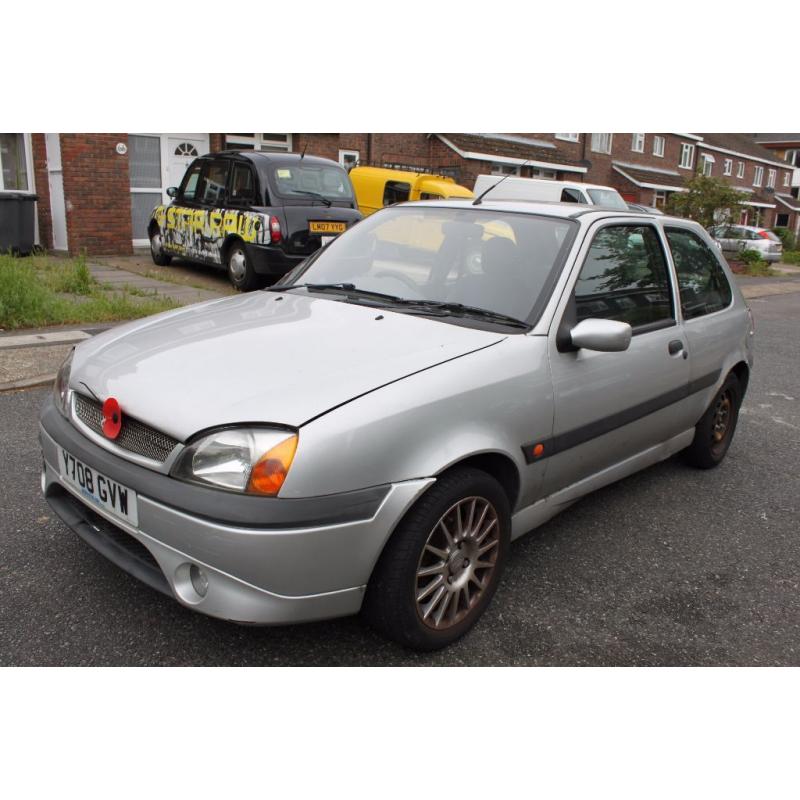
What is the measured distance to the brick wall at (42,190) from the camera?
14.3 metres

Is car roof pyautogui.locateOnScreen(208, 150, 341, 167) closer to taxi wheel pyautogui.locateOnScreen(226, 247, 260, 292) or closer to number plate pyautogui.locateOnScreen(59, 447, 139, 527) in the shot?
taxi wheel pyautogui.locateOnScreen(226, 247, 260, 292)

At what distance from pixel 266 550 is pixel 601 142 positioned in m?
34.6

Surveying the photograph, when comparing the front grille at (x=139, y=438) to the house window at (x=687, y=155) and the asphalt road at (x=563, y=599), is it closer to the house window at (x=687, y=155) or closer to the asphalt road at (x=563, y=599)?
the asphalt road at (x=563, y=599)

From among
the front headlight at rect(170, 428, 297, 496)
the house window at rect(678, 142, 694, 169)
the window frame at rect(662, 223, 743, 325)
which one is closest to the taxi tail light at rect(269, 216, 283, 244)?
the window frame at rect(662, 223, 743, 325)

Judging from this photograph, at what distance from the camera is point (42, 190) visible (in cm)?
1448

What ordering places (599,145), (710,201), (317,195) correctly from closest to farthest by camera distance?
(317,195) < (710,201) < (599,145)

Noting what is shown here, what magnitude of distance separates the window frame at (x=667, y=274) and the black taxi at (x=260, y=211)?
6638 millimetres

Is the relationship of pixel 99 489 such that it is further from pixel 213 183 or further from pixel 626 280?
pixel 213 183

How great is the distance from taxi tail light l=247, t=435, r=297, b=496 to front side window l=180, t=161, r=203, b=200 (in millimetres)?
10121

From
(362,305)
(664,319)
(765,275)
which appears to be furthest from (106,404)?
(765,275)

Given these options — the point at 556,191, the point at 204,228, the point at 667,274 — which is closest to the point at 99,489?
the point at 667,274

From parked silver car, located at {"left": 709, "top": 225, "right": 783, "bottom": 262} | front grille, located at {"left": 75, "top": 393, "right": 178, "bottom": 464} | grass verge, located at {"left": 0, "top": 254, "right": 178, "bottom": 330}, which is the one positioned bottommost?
parked silver car, located at {"left": 709, "top": 225, "right": 783, "bottom": 262}

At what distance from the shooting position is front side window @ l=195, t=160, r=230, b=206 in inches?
431

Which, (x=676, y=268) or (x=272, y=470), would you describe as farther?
(x=676, y=268)
